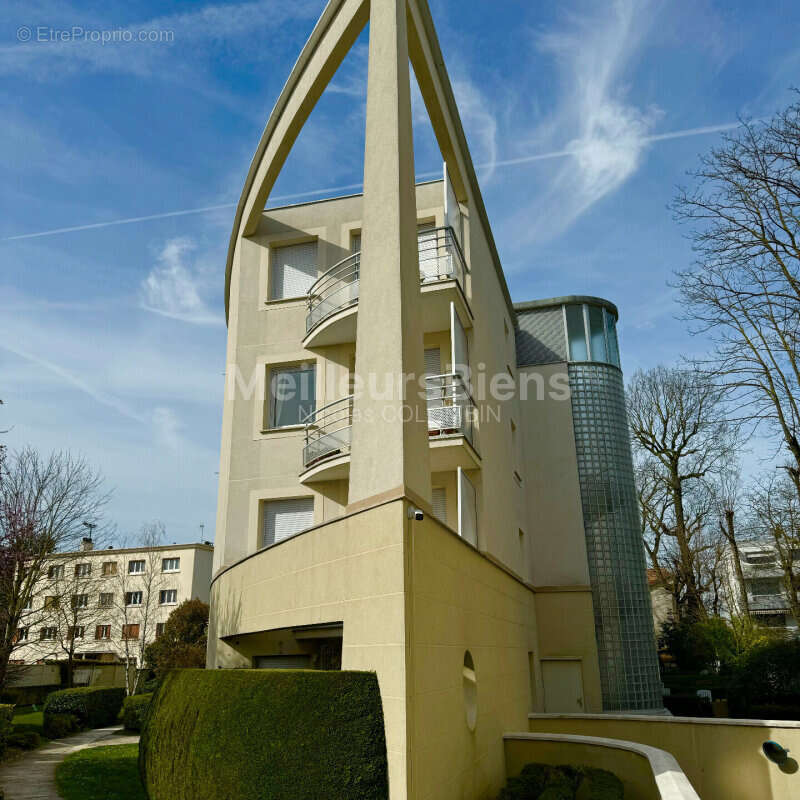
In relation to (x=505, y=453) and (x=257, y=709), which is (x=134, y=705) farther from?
(x=257, y=709)

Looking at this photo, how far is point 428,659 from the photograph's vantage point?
7328 millimetres

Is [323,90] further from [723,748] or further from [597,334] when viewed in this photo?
[723,748]

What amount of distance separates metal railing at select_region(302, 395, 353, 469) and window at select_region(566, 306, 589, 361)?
11.4m

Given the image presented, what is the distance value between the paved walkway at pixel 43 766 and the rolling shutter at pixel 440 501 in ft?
26.3

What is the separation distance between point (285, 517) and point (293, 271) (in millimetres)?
6203

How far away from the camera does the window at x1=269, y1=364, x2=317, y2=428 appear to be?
15359 mm

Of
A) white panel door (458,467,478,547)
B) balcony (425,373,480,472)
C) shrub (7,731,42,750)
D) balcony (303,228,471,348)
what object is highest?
balcony (303,228,471,348)

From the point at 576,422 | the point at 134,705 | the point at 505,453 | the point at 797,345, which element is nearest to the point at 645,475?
the point at 576,422

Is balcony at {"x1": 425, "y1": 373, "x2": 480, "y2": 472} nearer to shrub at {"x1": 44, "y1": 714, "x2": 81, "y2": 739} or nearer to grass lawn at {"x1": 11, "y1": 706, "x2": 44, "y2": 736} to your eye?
grass lawn at {"x1": 11, "y1": 706, "x2": 44, "y2": 736}

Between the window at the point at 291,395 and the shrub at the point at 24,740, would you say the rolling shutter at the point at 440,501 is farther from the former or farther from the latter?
the shrub at the point at 24,740

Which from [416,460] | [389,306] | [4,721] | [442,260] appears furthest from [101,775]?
[442,260]

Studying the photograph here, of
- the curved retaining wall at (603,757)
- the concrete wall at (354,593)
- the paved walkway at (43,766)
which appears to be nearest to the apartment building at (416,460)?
the concrete wall at (354,593)

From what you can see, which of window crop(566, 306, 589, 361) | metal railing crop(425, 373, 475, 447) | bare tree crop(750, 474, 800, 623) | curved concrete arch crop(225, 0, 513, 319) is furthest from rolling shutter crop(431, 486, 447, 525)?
bare tree crop(750, 474, 800, 623)

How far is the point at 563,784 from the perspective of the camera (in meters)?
8.67
